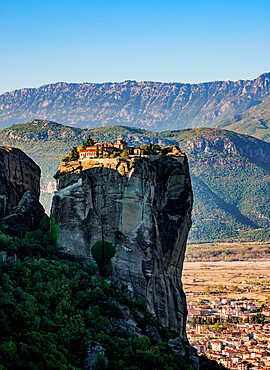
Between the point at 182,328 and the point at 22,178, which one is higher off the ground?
the point at 22,178

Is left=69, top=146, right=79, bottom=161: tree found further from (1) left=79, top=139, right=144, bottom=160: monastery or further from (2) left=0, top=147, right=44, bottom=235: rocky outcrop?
(2) left=0, top=147, right=44, bottom=235: rocky outcrop

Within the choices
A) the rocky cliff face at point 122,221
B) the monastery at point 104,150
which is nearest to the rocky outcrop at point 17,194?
the rocky cliff face at point 122,221

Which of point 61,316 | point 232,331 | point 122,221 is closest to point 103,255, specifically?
point 122,221

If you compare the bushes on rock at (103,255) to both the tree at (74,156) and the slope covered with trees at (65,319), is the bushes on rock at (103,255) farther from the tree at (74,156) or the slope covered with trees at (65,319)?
the tree at (74,156)

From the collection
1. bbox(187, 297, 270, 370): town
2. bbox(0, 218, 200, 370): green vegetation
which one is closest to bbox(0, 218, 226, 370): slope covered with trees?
bbox(0, 218, 200, 370): green vegetation

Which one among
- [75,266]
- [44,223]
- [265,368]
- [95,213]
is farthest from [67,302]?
[265,368]

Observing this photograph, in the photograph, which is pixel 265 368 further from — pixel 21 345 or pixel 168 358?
pixel 21 345
